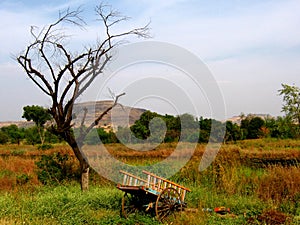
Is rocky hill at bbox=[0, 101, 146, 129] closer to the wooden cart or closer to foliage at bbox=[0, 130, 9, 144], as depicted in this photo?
the wooden cart

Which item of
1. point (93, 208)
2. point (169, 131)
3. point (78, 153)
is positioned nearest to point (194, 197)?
point (93, 208)

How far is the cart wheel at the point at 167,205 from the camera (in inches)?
251

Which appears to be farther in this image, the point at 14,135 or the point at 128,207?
the point at 14,135

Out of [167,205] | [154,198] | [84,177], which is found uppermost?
[84,177]

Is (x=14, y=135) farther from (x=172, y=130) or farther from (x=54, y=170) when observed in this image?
(x=54, y=170)

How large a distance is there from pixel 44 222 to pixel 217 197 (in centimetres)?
373

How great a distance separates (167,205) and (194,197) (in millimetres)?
1645

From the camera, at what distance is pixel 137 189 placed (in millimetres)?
6277

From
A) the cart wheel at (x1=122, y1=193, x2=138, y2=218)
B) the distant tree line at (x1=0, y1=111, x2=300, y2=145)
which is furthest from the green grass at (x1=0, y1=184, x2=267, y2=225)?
the distant tree line at (x1=0, y1=111, x2=300, y2=145)

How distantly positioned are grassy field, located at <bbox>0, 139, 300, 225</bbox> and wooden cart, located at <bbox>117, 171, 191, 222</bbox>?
21cm

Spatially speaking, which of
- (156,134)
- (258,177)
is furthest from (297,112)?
(258,177)

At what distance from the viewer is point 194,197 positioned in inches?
317

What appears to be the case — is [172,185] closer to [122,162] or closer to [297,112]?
[122,162]

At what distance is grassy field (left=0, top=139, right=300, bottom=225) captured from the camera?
20.4 ft
